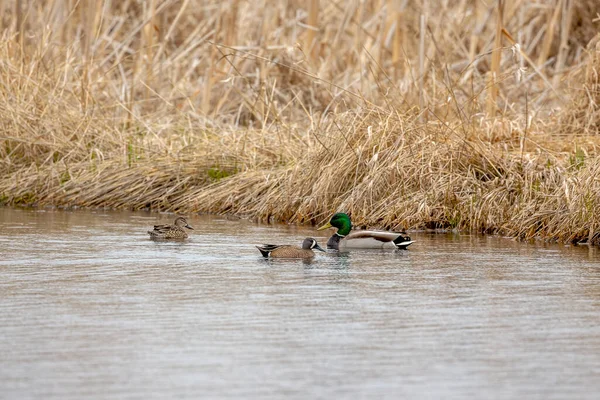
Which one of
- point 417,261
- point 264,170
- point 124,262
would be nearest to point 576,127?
point 264,170

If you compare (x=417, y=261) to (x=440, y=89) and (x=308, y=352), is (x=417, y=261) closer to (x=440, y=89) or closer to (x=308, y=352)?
(x=308, y=352)

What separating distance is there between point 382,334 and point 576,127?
7.60 meters

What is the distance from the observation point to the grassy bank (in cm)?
1093

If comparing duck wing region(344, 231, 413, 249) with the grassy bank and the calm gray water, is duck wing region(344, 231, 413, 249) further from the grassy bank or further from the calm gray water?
the grassy bank

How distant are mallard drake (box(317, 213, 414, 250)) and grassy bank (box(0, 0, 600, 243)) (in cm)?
127

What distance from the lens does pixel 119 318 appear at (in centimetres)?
625

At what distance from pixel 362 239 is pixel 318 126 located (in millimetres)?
2889

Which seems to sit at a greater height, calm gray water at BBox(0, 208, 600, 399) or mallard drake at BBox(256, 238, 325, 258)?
mallard drake at BBox(256, 238, 325, 258)

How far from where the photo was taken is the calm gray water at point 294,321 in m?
4.91

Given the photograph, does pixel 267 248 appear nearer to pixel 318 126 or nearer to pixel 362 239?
pixel 362 239

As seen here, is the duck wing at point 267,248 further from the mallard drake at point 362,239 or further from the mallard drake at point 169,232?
the mallard drake at point 169,232


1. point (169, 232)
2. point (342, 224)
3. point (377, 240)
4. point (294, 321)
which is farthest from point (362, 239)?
point (294, 321)

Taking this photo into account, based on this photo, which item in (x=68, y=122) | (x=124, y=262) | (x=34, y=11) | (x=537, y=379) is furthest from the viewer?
(x=34, y=11)

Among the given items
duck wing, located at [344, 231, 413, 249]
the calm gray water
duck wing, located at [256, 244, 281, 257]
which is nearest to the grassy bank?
the calm gray water
